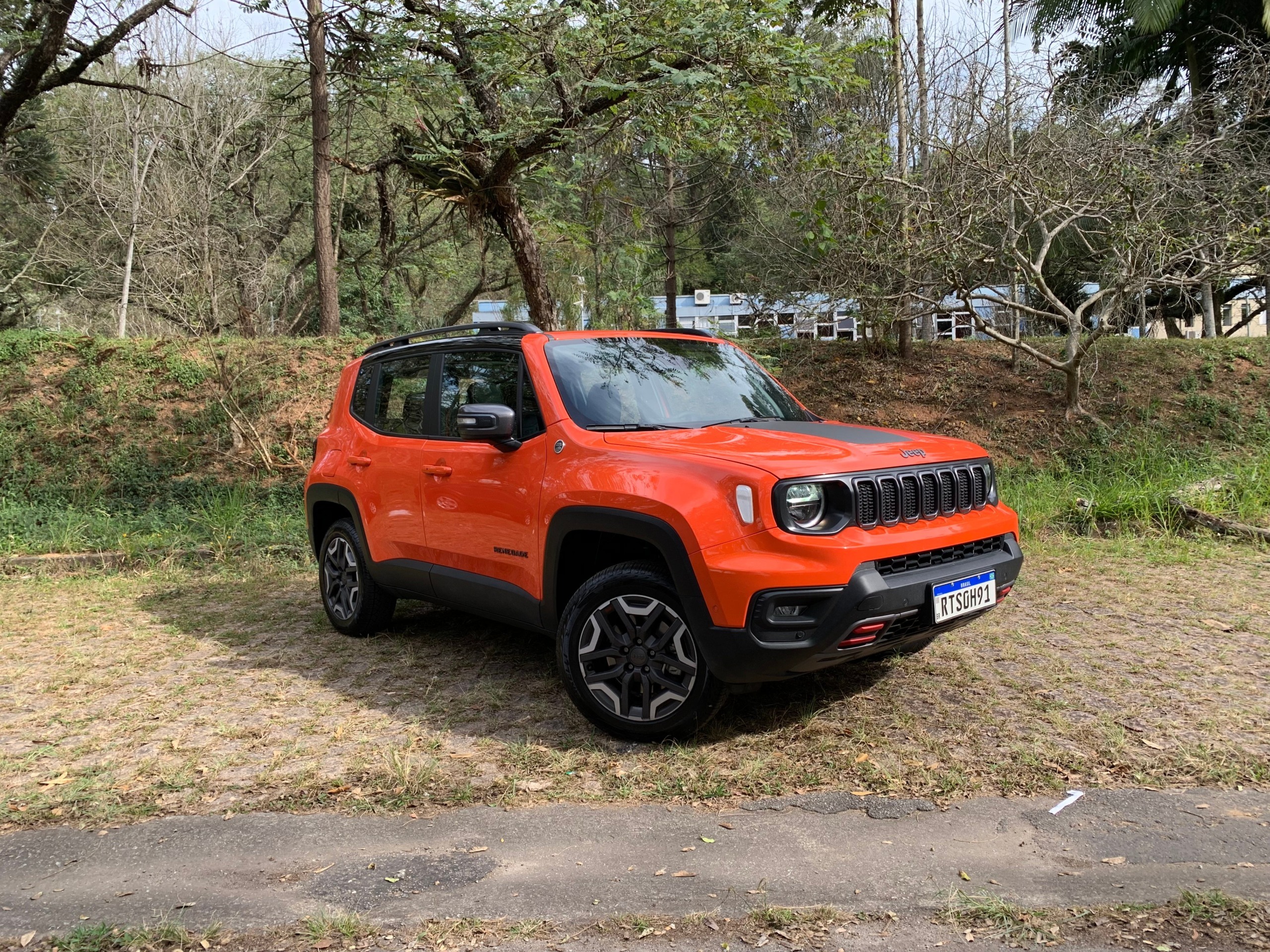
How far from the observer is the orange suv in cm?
347

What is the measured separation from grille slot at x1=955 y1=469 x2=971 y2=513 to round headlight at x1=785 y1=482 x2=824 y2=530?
86cm

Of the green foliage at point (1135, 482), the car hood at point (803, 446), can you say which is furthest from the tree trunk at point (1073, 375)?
the car hood at point (803, 446)

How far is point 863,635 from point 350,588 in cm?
371

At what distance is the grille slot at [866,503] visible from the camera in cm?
358

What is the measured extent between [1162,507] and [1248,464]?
232 centimetres

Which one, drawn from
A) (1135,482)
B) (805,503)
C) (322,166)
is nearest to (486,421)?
(805,503)

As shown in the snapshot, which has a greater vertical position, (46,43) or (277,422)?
(46,43)

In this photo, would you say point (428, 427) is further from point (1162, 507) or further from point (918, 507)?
point (1162, 507)

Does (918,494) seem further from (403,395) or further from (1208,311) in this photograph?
(1208,311)

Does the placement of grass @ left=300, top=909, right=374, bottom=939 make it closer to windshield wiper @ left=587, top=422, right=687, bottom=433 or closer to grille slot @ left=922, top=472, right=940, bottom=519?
windshield wiper @ left=587, top=422, right=687, bottom=433

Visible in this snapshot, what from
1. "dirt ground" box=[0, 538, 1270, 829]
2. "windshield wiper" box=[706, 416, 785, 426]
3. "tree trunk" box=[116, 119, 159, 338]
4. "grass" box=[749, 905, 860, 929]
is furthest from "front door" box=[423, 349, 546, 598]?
"tree trunk" box=[116, 119, 159, 338]

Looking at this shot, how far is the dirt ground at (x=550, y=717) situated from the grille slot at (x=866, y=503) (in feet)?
3.24

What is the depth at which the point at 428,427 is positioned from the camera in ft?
16.9

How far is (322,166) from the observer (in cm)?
1363
